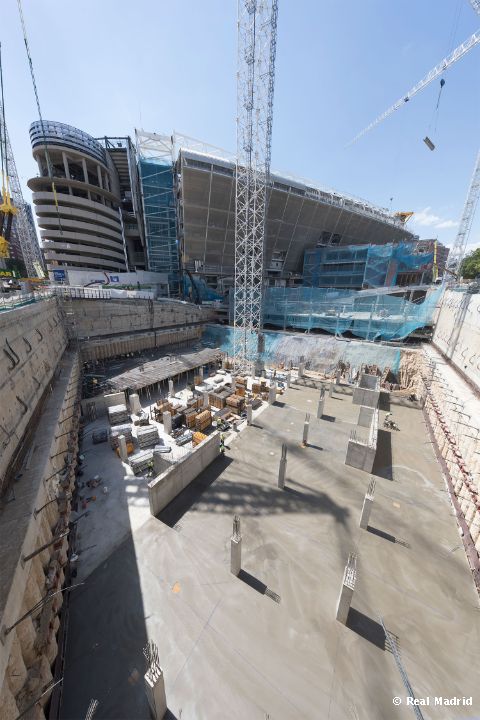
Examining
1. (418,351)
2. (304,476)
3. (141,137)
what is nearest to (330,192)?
(141,137)

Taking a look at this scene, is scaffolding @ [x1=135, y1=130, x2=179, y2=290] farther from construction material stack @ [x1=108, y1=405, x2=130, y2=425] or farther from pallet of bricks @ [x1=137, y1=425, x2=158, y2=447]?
pallet of bricks @ [x1=137, y1=425, x2=158, y2=447]

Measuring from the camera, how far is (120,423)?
19594mm

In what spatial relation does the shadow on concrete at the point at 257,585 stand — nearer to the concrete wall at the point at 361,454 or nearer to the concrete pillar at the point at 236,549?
the concrete pillar at the point at 236,549

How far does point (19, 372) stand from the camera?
10.8 meters

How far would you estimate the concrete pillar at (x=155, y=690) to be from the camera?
232 inches

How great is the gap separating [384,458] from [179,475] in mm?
13113

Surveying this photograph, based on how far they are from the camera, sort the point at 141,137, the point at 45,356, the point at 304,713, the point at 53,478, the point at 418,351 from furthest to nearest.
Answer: the point at 141,137, the point at 418,351, the point at 45,356, the point at 53,478, the point at 304,713

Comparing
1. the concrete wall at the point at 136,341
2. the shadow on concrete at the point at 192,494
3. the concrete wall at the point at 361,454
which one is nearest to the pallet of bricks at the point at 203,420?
the shadow on concrete at the point at 192,494

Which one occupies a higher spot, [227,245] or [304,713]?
[227,245]

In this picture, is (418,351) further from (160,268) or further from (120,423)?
(160,268)

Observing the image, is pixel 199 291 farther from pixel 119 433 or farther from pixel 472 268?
pixel 472 268

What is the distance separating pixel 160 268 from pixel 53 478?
5398 centimetres

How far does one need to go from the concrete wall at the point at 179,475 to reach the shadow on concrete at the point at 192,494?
0.75 feet

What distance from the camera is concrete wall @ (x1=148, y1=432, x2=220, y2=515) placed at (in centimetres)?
1190
